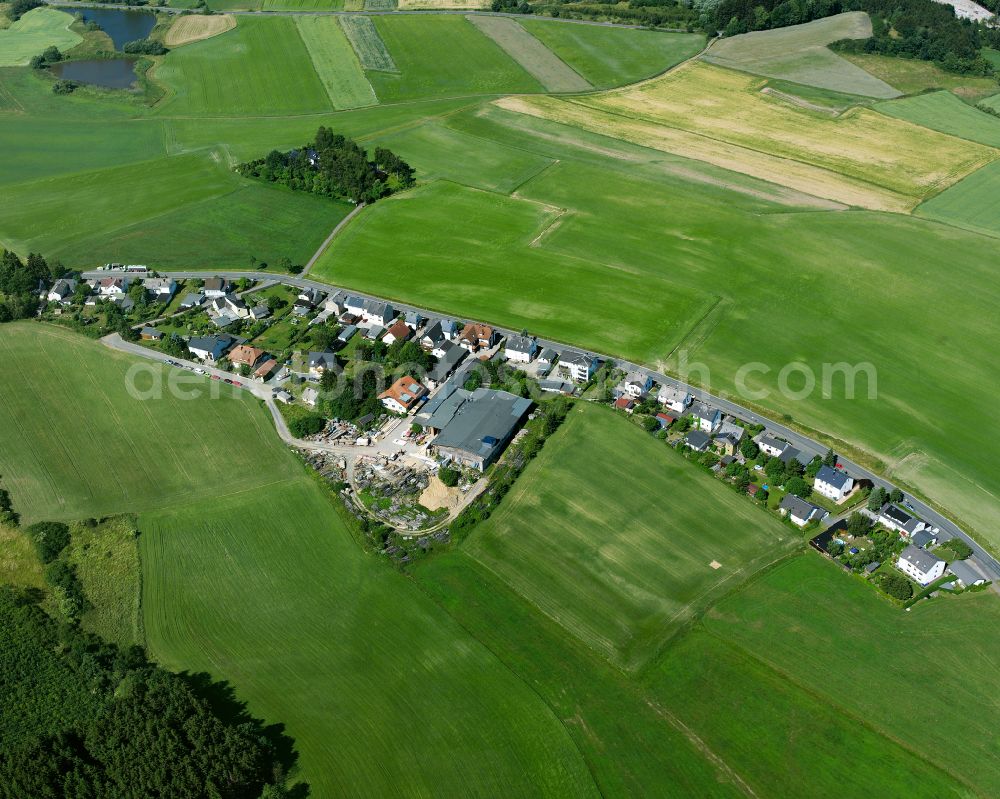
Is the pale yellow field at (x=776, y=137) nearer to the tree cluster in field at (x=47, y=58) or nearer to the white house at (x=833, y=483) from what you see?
the white house at (x=833, y=483)

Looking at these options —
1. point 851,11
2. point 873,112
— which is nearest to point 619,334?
point 873,112

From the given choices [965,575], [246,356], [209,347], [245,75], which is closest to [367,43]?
[245,75]

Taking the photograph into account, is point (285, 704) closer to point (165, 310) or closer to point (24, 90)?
point (165, 310)

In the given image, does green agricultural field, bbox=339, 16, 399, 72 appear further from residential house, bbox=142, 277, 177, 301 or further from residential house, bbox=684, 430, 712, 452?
residential house, bbox=684, 430, 712, 452

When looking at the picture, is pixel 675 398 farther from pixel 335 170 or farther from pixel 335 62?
pixel 335 62

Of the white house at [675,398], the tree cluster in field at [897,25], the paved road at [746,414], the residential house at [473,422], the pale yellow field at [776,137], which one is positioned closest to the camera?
the paved road at [746,414]

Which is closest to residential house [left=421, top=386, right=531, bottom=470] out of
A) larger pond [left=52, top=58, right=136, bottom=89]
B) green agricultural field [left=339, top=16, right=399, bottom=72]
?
green agricultural field [left=339, top=16, right=399, bottom=72]

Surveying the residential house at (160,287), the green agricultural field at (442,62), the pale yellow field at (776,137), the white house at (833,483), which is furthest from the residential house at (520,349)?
the green agricultural field at (442,62)
